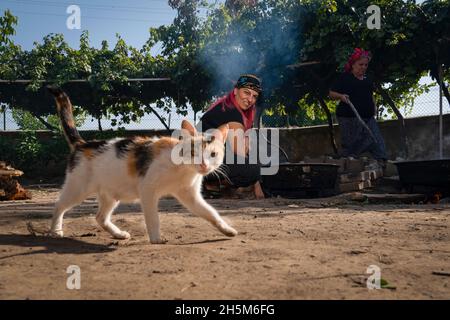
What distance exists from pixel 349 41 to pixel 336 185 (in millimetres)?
4190

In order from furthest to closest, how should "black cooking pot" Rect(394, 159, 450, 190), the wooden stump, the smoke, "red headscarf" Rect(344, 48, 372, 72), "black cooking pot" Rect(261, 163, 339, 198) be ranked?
the smoke
"red headscarf" Rect(344, 48, 372, 72)
the wooden stump
"black cooking pot" Rect(261, 163, 339, 198)
"black cooking pot" Rect(394, 159, 450, 190)

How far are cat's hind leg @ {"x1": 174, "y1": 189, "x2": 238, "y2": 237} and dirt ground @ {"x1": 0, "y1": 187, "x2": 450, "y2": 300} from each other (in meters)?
0.10

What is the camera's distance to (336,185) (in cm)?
810

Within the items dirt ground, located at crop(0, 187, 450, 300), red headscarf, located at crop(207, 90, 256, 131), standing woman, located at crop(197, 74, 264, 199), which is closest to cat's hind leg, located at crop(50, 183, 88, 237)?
dirt ground, located at crop(0, 187, 450, 300)

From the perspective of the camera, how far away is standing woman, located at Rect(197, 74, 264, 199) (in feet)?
21.3

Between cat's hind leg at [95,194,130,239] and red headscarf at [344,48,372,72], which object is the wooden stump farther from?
red headscarf at [344,48,372,72]

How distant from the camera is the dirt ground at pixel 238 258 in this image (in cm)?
234

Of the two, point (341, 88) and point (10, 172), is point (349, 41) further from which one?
point (10, 172)

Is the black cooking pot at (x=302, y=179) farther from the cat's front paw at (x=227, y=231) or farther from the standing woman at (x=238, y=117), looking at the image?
the cat's front paw at (x=227, y=231)

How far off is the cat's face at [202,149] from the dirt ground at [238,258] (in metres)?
0.68

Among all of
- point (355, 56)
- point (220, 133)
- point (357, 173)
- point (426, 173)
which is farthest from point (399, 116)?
point (220, 133)
